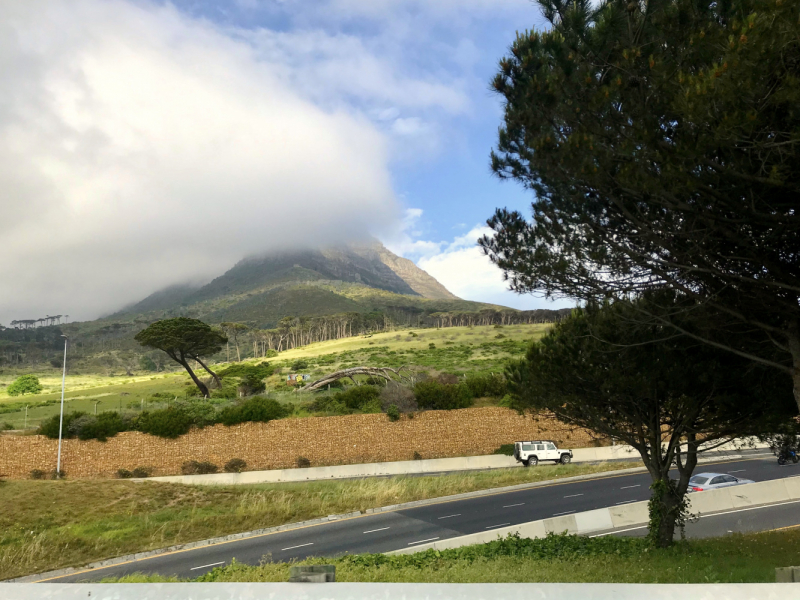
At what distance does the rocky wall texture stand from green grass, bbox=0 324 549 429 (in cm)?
→ 368

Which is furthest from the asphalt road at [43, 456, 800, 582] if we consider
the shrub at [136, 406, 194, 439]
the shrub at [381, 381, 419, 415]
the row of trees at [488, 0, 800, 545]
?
the shrub at [136, 406, 194, 439]

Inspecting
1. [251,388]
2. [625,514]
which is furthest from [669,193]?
[251,388]

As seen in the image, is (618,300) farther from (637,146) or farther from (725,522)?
(725,522)

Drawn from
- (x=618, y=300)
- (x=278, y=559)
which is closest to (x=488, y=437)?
(x=278, y=559)

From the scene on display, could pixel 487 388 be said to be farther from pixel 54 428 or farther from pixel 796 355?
pixel 796 355

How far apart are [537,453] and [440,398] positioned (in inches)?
291

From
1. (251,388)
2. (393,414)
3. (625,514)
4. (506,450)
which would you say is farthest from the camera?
(251,388)

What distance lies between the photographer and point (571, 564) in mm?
10570

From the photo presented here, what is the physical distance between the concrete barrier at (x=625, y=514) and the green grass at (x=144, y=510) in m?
7.88

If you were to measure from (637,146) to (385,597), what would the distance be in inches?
294

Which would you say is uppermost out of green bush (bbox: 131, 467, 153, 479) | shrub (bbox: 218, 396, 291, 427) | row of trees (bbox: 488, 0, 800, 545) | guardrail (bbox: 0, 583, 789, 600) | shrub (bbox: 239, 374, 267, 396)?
row of trees (bbox: 488, 0, 800, 545)

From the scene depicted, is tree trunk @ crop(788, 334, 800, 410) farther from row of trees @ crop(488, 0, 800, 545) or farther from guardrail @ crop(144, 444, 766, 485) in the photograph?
guardrail @ crop(144, 444, 766, 485)

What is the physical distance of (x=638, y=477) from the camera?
89.3ft

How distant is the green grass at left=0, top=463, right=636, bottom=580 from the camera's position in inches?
621
